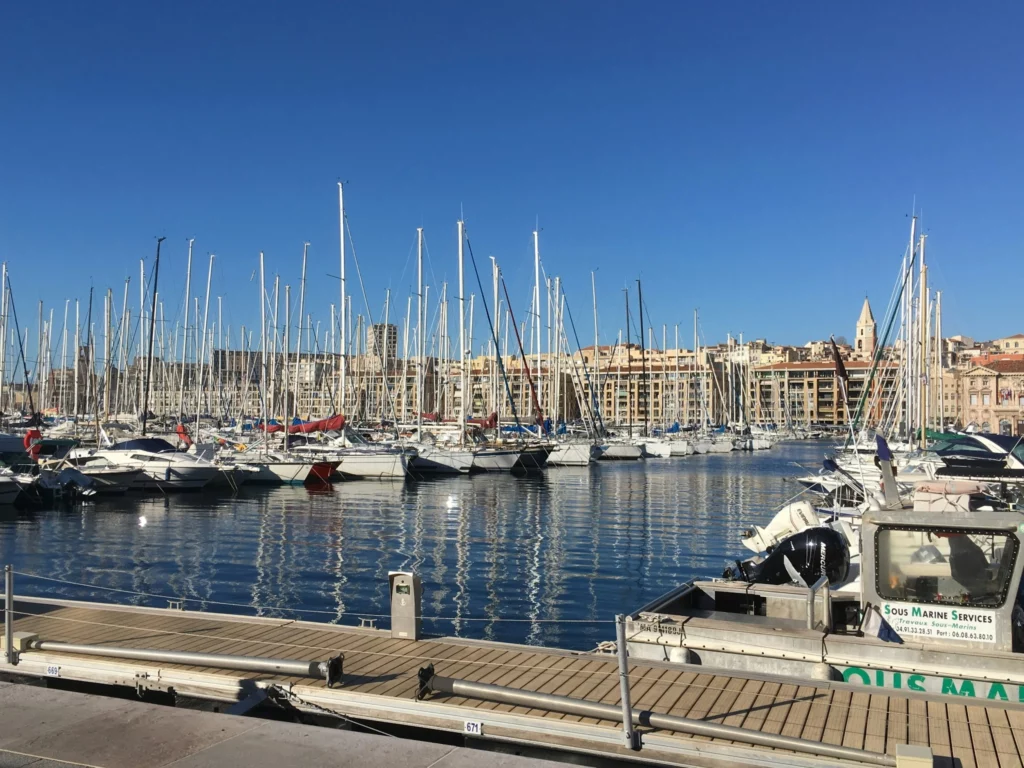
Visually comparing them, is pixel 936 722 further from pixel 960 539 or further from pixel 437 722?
pixel 437 722

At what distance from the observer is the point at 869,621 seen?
1009 cm

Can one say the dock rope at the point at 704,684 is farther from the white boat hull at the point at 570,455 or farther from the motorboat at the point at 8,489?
the white boat hull at the point at 570,455

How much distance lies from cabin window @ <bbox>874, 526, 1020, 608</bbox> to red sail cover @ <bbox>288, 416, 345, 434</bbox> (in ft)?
166

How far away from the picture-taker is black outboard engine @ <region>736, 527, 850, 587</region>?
52.7 feet

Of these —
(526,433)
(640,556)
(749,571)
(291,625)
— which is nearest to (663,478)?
(526,433)

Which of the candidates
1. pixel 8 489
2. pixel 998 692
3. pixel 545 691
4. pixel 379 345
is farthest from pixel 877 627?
pixel 379 345

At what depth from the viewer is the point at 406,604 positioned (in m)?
11.1

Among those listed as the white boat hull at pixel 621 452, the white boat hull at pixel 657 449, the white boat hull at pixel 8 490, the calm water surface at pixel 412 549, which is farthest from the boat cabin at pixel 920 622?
the white boat hull at pixel 657 449

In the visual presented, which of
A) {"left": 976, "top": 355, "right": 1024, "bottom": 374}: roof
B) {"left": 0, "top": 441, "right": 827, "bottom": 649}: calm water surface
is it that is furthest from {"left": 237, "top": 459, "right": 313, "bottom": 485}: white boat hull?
{"left": 976, "top": 355, "right": 1024, "bottom": 374}: roof

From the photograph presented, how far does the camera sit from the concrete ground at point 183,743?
7.17 metres

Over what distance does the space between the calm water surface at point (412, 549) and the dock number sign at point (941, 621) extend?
141 inches

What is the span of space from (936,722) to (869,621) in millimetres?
2046

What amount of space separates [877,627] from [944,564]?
102 cm

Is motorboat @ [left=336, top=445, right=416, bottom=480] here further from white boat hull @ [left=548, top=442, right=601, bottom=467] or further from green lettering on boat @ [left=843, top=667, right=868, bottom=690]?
green lettering on boat @ [left=843, top=667, right=868, bottom=690]
